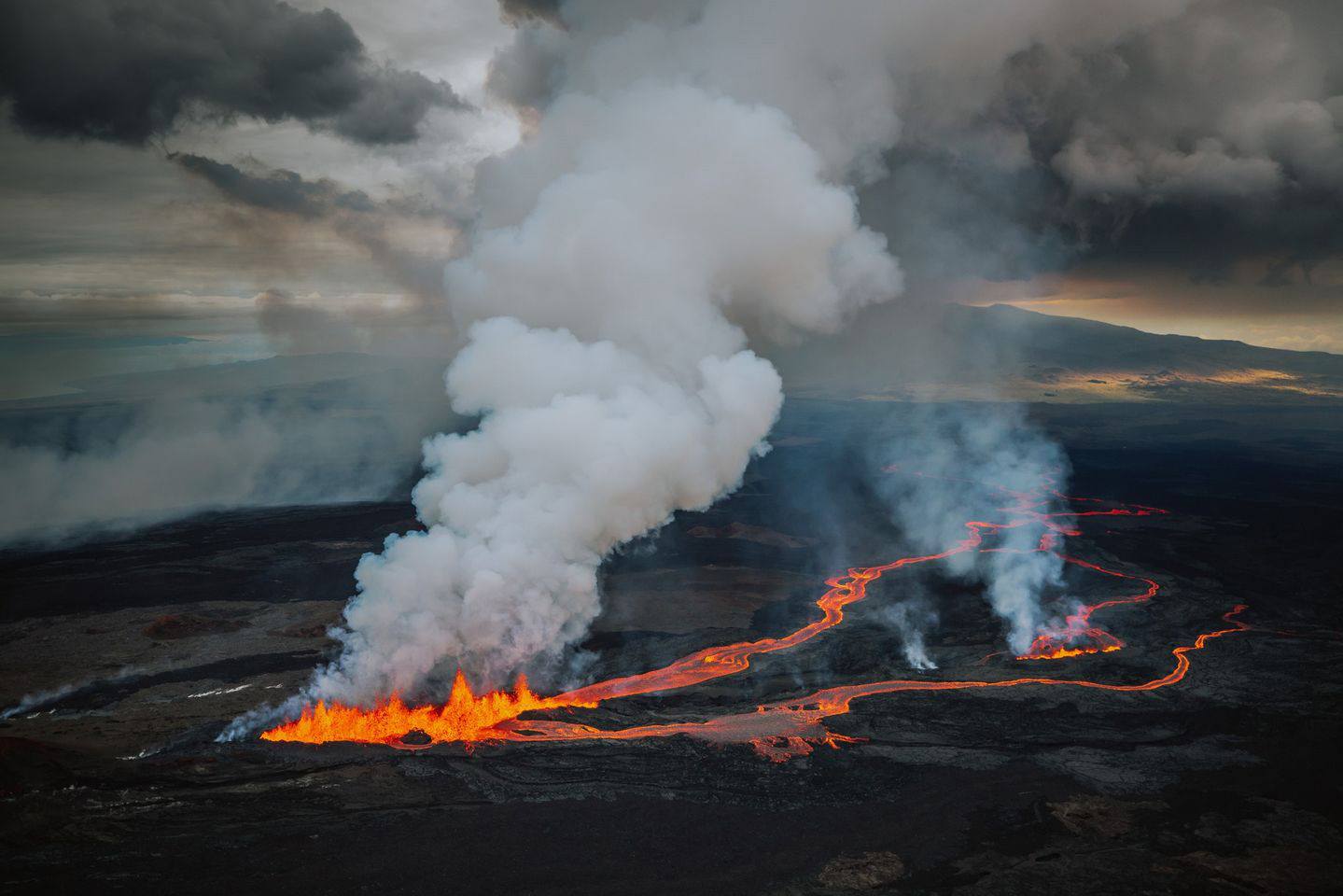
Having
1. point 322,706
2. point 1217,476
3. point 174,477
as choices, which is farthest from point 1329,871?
point 174,477

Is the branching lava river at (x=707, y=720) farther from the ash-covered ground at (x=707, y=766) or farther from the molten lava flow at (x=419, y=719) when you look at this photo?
the ash-covered ground at (x=707, y=766)

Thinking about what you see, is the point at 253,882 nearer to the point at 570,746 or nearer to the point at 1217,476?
the point at 570,746

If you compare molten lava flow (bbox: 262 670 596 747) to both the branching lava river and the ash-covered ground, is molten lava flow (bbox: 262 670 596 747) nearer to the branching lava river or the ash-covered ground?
the branching lava river

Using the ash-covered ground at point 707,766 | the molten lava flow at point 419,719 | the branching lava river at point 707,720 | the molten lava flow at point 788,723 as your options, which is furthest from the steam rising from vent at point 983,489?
the molten lava flow at point 419,719

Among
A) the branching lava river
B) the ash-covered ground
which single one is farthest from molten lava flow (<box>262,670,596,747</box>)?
the ash-covered ground

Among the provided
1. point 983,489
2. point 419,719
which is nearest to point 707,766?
point 419,719
